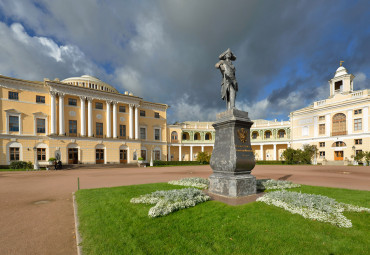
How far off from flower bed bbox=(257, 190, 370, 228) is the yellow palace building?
3129 cm

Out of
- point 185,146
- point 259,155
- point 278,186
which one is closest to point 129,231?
point 278,186

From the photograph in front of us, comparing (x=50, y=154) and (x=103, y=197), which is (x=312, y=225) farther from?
(x=50, y=154)

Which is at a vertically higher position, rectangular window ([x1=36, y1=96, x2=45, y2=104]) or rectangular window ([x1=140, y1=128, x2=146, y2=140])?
rectangular window ([x1=36, y1=96, x2=45, y2=104])

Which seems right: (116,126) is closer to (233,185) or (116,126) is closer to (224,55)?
(224,55)

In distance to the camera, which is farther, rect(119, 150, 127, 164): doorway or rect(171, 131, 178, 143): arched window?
rect(171, 131, 178, 143): arched window

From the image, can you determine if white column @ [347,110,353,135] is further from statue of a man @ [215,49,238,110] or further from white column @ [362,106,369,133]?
statue of a man @ [215,49,238,110]

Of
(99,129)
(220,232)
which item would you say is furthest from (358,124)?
(99,129)

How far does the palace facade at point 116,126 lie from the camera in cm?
2808

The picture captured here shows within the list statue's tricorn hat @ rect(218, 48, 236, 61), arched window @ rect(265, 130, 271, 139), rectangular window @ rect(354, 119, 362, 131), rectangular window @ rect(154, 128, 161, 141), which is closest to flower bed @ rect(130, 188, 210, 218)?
statue's tricorn hat @ rect(218, 48, 236, 61)

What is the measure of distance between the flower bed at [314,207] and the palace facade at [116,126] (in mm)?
31223

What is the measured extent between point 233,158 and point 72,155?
31.8 metres

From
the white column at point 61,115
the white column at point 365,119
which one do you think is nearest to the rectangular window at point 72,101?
the white column at point 61,115

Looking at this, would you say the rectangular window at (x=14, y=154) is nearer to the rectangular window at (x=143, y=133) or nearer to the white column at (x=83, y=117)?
the white column at (x=83, y=117)

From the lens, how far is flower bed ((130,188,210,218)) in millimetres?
4906
